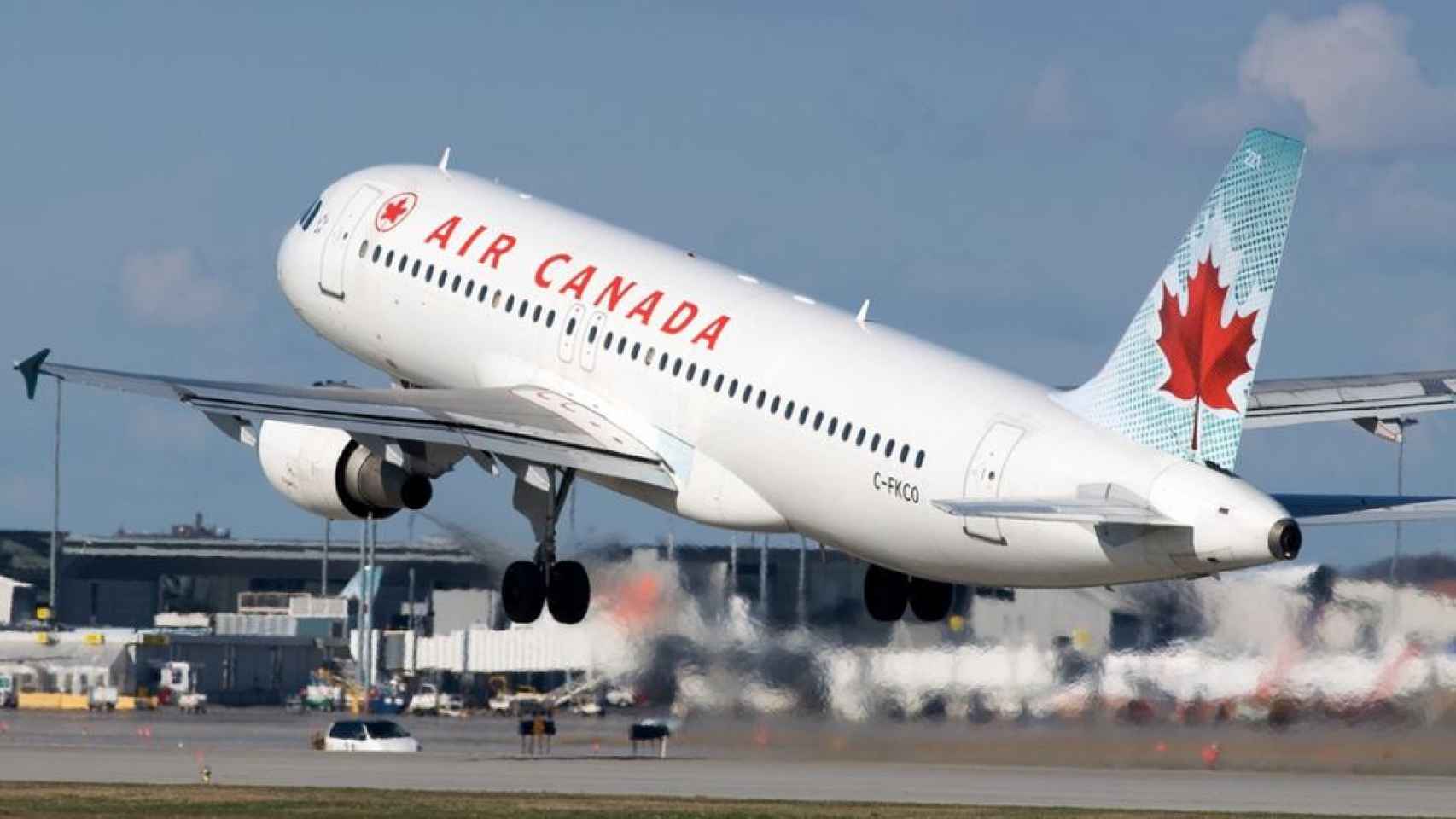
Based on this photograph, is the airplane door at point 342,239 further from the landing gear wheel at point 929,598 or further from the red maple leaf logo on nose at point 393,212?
the landing gear wheel at point 929,598

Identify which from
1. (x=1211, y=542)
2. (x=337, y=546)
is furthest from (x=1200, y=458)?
(x=337, y=546)

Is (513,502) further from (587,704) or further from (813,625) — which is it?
(587,704)

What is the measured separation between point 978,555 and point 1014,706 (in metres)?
10.0

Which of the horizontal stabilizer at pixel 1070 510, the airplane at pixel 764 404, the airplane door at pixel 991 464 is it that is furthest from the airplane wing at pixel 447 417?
the horizontal stabilizer at pixel 1070 510

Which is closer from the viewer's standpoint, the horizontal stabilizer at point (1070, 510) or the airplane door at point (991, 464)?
the horizontal stabilizer at point (1070, 510)

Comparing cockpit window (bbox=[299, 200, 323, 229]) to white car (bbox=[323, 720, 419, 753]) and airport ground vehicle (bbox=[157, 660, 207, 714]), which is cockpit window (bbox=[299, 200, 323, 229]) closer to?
white car (bbox=[323, 720, 419, 753])

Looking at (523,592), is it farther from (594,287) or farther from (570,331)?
(594,287)

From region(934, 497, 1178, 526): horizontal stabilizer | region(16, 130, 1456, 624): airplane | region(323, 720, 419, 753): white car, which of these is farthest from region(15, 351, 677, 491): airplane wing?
region(323, 720, 419, 753): white car

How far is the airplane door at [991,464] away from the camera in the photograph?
1751 inches

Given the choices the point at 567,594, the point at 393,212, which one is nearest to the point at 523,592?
the point at 567,594

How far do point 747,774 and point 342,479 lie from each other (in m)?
8.74

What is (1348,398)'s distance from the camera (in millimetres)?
51594

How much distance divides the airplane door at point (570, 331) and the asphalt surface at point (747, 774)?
7.12 metres

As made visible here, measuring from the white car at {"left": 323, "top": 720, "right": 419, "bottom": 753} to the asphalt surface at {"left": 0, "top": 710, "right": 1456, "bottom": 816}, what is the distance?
669 mm
